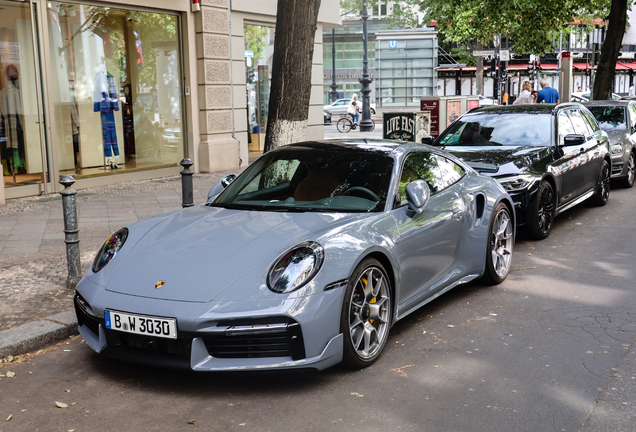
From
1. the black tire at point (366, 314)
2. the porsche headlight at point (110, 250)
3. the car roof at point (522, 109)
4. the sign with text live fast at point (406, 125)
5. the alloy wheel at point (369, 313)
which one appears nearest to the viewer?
the black tire at point (366, 314)

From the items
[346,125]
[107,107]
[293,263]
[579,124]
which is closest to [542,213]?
[579,124]

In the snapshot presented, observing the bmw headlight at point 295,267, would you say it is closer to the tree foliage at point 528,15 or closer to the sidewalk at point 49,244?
the sidewalk at point 49,244

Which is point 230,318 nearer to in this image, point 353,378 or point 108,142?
point 353,378

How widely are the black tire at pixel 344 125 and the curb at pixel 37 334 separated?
27860 mm

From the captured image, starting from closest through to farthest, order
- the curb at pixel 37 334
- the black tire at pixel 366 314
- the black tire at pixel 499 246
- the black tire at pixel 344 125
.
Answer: the black tire at pixel 366 314 < the curb at pixel 37 334 < the black tire at pixel 499 246 < the black tire at pixel 344 125

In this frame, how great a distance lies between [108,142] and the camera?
13.4m

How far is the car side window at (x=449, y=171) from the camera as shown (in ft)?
17.9

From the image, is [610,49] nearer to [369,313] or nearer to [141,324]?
[369,313]

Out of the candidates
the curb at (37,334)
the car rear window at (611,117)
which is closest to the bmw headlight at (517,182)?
the curb at (37,334)

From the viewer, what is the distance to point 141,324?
12.1 ft

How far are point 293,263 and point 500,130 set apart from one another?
18.4 feet

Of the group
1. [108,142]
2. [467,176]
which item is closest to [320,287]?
[467,176]

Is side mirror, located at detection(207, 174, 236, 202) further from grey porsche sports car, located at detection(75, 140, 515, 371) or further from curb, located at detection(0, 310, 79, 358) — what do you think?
curb, located at detection(0, 310, 79, 358)

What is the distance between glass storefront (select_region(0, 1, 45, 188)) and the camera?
11250mm
